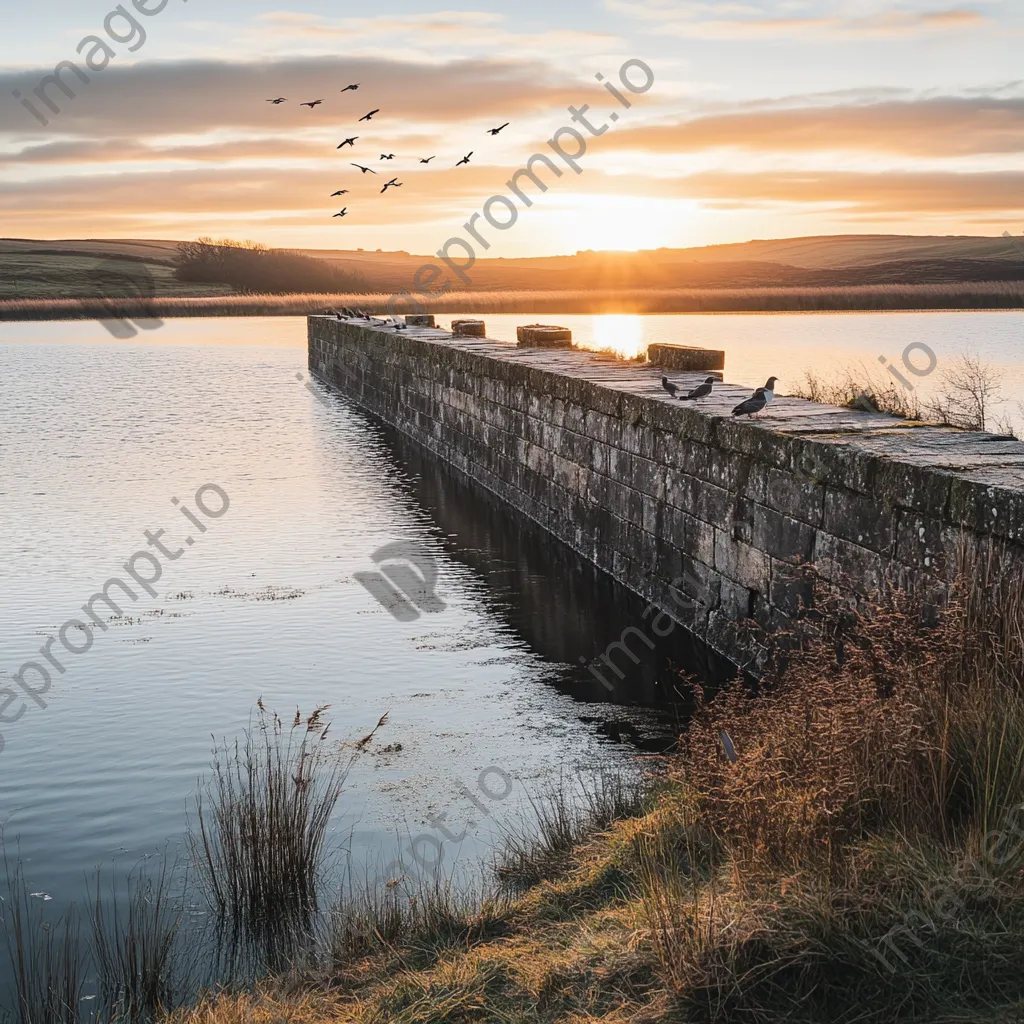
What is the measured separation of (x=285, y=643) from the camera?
832 cm

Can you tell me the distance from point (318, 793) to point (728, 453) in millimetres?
3564

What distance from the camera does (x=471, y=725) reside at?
6.82 meters

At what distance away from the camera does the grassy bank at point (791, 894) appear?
320 centimetres

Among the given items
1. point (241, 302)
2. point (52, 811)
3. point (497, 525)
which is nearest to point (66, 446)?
point (497, 525)

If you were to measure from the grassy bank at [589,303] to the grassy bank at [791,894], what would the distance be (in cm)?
4534

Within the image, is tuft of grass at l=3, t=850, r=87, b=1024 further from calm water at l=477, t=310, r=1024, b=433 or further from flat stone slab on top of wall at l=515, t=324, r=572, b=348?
flat stone slab on top of wall at l=515, t=324, r=572, b=348

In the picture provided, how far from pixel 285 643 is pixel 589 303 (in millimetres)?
48782

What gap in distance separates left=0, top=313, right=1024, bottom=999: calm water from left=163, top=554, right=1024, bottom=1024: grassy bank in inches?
34.9

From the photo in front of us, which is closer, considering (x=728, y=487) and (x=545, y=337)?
(x=728, y=487)

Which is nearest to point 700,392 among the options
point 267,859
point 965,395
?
point 267,859

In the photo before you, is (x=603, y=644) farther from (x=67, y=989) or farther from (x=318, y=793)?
(x=67, y=989)

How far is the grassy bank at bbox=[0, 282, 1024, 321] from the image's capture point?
49719 mm

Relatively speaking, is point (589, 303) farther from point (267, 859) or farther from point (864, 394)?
point (267, 859)

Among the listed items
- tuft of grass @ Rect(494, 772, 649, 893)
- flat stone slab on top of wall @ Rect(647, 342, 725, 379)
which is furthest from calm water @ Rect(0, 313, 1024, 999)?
flat stone slab on top of wall @ Rect(647, 342, 725, 379)
